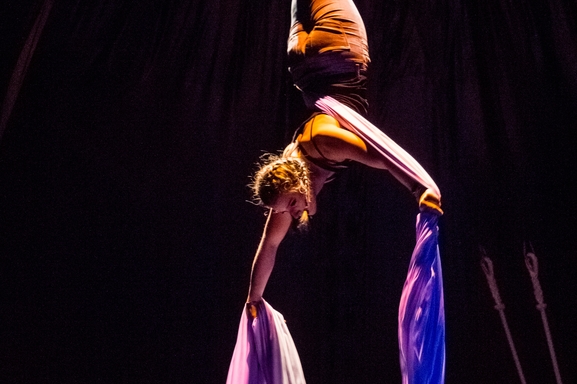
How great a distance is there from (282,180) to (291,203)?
101 mm

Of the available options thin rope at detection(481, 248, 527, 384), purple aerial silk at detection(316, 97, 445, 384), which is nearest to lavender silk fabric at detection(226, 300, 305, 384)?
purple aerial silk at detection(316, 97, 445, 384)

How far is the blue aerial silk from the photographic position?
2119 millimetres

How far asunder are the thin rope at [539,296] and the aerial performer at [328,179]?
1.48m

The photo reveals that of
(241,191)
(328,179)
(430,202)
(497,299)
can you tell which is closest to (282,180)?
(328,179)

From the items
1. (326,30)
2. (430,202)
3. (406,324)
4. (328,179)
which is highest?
(326,30)

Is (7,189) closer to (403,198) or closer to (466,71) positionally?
(403,198)

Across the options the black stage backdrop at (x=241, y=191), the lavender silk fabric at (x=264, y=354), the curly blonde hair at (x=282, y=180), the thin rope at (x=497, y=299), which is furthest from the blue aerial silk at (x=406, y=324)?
the thin rope at (x=497, y=299)

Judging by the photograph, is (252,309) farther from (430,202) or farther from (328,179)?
(430,202)

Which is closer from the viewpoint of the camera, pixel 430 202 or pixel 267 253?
pixel 430 202

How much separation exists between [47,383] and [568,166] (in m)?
3.10

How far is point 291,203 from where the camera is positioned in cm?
252

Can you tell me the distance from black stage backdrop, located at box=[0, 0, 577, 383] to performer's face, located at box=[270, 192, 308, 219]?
131 cm

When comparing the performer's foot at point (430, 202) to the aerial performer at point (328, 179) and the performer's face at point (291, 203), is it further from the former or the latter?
the performer's face at point (291, 203)

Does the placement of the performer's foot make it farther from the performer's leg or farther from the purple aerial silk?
the performer's leg
